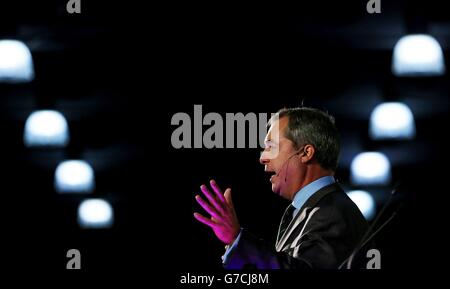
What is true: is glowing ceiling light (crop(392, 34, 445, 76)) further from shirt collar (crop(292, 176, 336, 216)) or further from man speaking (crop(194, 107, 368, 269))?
shirt collar (crop(292, 176, 336, 216))

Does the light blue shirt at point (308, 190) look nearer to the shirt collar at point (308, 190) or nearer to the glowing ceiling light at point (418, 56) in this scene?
the shirt collar at point (308, 190)

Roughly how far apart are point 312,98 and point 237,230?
4.06 m

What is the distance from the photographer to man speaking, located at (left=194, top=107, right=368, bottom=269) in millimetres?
2953

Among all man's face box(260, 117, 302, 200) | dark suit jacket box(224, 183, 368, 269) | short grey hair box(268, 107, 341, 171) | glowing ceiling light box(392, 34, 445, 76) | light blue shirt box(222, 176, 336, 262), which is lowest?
dark suit jacket box(224, 183, 368, 269)

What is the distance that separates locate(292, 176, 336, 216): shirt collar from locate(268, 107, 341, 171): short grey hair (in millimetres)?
67

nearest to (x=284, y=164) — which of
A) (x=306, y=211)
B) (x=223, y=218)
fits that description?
(x=306, y=211)

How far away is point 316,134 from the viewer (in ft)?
11.5

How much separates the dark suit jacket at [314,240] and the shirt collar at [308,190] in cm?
2

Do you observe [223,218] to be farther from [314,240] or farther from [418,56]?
[418,56]

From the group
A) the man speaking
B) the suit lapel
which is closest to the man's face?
the man speaking

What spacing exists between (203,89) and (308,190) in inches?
120

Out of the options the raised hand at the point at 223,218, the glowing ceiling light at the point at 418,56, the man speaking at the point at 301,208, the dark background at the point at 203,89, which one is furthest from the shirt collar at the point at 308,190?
the glowing ceiling light at the point at 418,56
